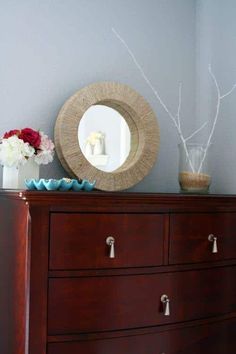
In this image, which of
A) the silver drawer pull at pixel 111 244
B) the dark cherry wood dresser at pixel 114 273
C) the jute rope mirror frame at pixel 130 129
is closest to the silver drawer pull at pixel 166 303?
the dark cherry wood dresser at pixel 114 273

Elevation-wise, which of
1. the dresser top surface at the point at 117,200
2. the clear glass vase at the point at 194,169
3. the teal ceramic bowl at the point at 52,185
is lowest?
the dresser top surface at the point at 117,200

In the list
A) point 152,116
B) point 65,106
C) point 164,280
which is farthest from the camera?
point 152,116

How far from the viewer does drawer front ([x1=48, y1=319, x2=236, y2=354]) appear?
1439 mm

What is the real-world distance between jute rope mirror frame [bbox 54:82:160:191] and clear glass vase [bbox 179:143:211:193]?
0.14 metres

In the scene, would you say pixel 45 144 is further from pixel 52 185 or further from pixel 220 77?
pixel 220 77

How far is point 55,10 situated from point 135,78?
1.59 feet

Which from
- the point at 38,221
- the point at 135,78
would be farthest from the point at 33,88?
the point at 38,221

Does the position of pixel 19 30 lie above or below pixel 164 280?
above

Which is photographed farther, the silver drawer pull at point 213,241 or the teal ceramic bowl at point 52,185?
the silver drawer pull at point 213,241

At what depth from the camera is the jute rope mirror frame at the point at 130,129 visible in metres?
1.91

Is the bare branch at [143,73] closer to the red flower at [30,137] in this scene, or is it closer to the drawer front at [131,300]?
the red flower at [30,137]

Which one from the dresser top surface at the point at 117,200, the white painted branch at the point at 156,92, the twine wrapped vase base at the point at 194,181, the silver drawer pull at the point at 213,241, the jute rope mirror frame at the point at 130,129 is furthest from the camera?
the white painted branch at the point at 156,92

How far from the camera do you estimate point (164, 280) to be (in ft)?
5.10

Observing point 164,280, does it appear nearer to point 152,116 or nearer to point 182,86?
point 152,116
